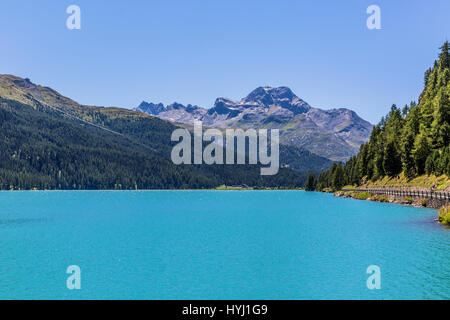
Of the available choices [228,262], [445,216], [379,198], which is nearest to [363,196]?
[379,198]

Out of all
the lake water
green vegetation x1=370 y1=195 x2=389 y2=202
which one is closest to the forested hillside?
green vegetation x1=370 y1=195 x2=389 y2=202

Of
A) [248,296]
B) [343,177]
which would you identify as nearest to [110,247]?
[248,296]

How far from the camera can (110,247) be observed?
3994 cm

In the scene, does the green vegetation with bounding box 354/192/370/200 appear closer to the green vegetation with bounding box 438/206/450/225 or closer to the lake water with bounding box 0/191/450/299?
the green vegetation with bounding box 438/206/450/225

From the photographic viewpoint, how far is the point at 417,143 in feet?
340

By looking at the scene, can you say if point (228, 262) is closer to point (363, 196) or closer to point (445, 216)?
point (445, 216)

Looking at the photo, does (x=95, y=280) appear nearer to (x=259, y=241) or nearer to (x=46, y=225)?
(x=259, y=241)

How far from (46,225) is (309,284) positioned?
151ft

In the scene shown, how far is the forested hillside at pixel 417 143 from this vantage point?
3895 inches

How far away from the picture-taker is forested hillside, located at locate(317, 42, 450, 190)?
98.9 metres

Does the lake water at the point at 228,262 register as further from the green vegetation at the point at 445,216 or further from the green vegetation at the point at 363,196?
the green vegetation at the point at 363,196

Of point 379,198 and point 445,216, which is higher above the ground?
point 445,216

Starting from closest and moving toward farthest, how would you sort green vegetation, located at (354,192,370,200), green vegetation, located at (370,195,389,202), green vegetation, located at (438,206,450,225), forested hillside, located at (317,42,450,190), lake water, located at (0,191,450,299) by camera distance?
lake water, located at (0,191,450,299) → green vegetation, located at (438,206,450,225) → forested hillside, located at (317,42,450,190) → green vegetation, located at (370,195,389,202) → green vegetation, located at (354,192,370,200)

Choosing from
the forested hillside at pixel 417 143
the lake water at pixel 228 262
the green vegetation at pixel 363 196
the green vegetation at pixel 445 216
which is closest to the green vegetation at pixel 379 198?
the green vegetation at pixel 363 196
